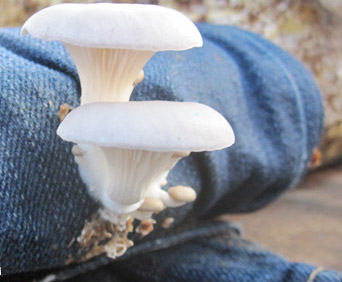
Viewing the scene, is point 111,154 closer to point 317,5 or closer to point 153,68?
point 153,68

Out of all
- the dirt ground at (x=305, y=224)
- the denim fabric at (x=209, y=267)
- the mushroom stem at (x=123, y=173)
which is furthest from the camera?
the dirt ground at (x=305, y=224)

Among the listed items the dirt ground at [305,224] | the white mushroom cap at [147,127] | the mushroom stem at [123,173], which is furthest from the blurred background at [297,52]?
the white mushroom cap at [147,127]

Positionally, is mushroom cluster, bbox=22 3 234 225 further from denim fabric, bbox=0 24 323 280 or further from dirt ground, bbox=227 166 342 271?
dirt ground, bbox=227 166 342 271

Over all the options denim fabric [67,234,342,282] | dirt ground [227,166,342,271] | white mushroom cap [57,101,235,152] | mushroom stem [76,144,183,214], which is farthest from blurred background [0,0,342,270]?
white mushroom cap [57,101,235,152]

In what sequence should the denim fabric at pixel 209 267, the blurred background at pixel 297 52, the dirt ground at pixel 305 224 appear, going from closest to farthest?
the denim fabric at pixel 209 267 < the dirt ground at pixel 305 224 < the blurred background at pixel 297 52

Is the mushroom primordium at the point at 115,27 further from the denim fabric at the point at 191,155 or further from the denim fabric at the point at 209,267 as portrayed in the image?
the denim fabric at the point at 209,267

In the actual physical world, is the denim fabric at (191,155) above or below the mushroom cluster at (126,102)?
below
